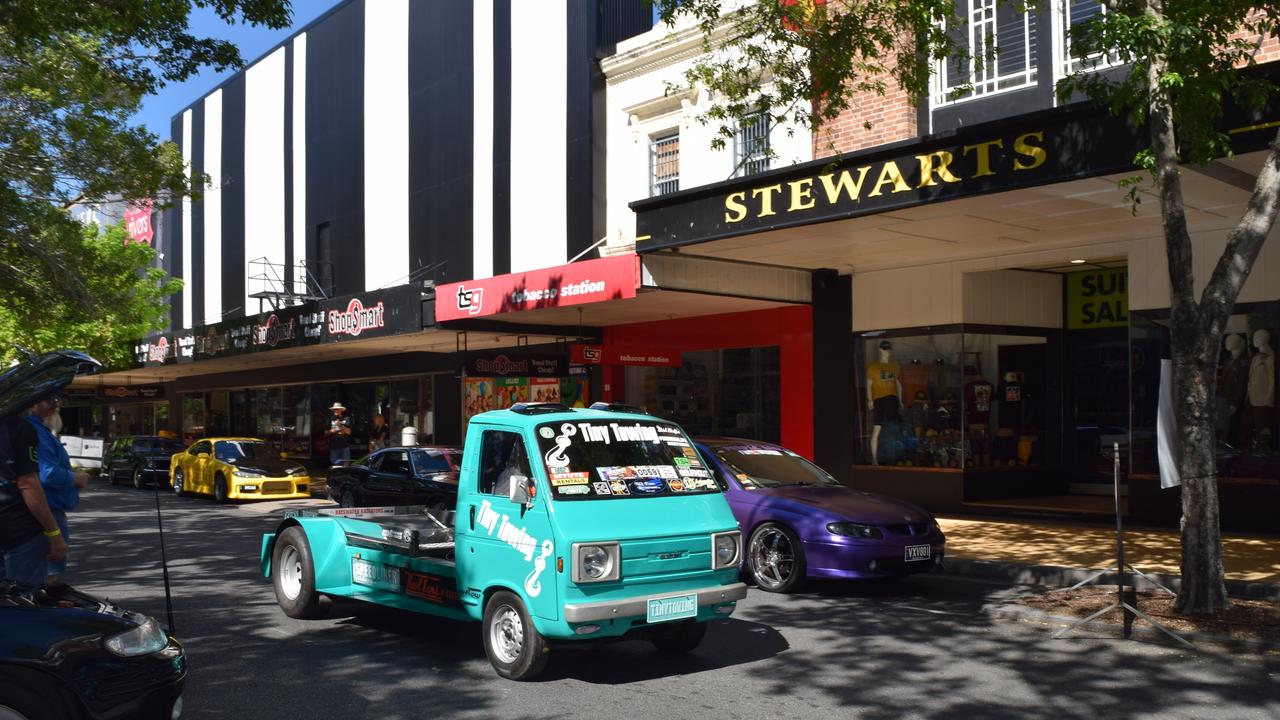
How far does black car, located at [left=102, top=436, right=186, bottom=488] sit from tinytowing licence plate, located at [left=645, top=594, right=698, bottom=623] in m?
23.0

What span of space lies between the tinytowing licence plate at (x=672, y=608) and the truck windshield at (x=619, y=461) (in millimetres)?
763

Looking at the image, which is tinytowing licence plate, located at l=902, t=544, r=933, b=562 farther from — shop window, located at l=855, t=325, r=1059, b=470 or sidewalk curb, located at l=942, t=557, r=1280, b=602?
shop window, located at l=855, t=325, r=1059, b=470

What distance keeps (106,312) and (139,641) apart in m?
20.3

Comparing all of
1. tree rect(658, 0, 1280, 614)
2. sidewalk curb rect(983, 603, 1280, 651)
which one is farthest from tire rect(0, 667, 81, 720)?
tree rect(658, 0, 1280, 614)

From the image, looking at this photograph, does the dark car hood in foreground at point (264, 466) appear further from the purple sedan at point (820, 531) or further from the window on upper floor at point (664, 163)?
the purple sedan at point (820, 531)

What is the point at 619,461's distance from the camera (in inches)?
291

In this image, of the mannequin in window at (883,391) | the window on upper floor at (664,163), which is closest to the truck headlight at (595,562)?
the mannequin in window at (883,391)

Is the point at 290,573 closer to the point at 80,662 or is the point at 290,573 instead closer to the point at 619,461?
the point at 619,461

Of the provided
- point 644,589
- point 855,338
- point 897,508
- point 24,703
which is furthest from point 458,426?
point 24,703

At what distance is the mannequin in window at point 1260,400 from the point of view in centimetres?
1316

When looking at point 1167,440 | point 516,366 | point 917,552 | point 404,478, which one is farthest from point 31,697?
point 516,366

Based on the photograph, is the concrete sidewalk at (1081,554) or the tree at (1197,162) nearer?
the tree at (1197,162)

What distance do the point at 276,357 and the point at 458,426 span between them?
7.06m

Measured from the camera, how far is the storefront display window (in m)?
19.7
